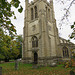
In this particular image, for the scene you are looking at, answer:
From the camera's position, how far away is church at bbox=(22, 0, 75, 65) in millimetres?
17617

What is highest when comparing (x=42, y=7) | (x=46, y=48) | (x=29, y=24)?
(x=42, y=7)

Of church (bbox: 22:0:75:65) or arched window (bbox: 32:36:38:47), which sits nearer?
church (bbox: 22:0:75:65)

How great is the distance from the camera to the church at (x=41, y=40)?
17.6 meters

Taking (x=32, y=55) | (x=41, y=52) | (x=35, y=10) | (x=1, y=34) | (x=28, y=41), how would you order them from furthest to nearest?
(x=35, y=10)
(x=28, y=41)
(x=32, y=55)
(x=41, y=52)
(x=1, y=34)

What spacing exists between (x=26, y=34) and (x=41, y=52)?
8.15 meters

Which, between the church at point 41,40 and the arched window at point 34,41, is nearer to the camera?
the church at point 41,40

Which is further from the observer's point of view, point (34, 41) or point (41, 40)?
point (34, 41)

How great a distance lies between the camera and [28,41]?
71.8 ft

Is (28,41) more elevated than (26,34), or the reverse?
(26,34)

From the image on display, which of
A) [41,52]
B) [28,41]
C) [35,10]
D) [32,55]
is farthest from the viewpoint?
[35,10]

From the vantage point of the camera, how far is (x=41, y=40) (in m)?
17.6

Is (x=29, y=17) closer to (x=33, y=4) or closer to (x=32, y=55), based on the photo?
(x=33, y=4)

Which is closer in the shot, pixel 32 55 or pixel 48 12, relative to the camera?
pixel 32 55

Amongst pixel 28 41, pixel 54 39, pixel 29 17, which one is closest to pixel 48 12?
pixel 29 17
